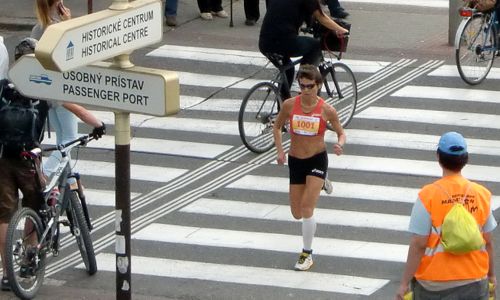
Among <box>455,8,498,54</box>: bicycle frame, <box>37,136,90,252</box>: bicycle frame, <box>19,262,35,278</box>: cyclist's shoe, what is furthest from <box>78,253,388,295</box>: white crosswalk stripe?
<box>455,8,498,54</box>: bicycle frame

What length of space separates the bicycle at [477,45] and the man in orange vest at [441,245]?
28.7ft

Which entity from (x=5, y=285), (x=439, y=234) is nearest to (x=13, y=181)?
(x=5, y=285)

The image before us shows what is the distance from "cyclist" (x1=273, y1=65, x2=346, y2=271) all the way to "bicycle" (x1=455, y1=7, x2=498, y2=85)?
5390mm

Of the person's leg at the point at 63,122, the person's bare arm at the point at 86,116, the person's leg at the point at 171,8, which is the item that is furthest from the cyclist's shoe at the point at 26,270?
the person's leg at the point at 171,8

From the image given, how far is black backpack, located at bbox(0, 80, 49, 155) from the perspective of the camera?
10000 millimetres

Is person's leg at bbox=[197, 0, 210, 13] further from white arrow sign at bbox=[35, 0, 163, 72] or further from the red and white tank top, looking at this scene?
white arrow sign at bbox=[35, 0, 163, 72]

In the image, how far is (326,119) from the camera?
11148 millimetres

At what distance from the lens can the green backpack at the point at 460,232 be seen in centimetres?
733

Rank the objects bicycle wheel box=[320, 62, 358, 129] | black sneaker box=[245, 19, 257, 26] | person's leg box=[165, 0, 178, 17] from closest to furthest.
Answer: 1. bicycle wheel box=[320, 62, 358, 129]
2. person's leg box=[165, 0, 178, 17]
3. black sneaker box=[245, 19, 257, 26]

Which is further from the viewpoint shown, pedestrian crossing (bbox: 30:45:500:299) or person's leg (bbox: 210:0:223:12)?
person's leg (bbox: 210:0:223:12)

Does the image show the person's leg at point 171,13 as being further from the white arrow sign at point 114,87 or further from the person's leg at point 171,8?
the white arrow sign at point 114,87

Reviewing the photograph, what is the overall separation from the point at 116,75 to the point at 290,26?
7014mm

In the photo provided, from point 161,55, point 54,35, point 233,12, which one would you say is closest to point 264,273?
point 54,35

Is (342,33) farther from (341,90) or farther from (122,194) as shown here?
(122,194)
